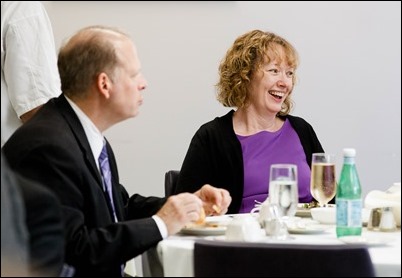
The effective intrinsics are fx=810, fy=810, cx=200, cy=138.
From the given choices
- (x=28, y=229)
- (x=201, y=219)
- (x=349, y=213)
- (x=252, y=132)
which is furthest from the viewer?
(x=252, y=132)

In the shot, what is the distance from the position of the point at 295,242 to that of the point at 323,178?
15.1 inches

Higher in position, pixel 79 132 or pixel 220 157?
pixel 79 132

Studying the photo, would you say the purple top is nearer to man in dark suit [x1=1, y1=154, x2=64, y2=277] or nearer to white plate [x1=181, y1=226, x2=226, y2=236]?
white plate [x1=181, y1=226, x2=226, y2=236]

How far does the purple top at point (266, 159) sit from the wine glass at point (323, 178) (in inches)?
21.1

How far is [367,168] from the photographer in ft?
13.9

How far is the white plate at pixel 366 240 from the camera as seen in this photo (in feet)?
6.37

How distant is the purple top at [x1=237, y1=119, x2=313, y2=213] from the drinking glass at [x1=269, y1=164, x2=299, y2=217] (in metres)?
0.70

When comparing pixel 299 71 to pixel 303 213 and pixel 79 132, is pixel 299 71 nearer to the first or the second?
pixel 303 213

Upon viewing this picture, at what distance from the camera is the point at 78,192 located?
1.93 metres

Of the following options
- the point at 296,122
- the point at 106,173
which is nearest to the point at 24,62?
the point at 106,173

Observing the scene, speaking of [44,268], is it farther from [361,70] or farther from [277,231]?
[361,70]

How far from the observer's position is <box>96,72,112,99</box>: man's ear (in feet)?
6.95

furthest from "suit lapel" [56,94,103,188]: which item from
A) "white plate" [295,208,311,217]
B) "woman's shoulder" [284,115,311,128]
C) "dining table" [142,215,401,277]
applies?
"woman's shoulder" [284,115,311,128]

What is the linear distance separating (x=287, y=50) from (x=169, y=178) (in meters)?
0.67
